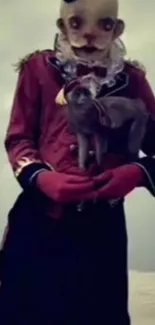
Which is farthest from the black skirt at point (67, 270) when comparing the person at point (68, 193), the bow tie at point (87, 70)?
the bow tie at point (87, 70)

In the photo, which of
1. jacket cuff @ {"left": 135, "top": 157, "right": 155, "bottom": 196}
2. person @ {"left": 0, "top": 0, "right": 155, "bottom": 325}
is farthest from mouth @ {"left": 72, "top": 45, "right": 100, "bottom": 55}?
jacket cuff @ {"left": 135, "top": 157, "right": 155, "bottom": 196}

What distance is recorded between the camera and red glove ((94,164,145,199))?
0.86 metres

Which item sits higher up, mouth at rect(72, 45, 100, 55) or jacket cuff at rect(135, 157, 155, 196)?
mouth at rect(72, 45, 100, 55)

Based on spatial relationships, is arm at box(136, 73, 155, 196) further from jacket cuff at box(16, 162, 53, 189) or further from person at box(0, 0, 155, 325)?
jacket cuff at box(16, 162, 53, 189)

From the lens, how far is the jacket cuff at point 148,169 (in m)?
0.89

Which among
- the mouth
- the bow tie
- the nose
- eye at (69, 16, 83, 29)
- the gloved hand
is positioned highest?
eye at (69, 16, 83, 29)

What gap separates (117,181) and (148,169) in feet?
0.18

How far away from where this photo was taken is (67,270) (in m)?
0.88

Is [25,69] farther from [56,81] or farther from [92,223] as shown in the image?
[92,223]

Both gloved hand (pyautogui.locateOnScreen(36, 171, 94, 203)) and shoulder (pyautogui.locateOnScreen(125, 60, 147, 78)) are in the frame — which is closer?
gloved hand (pyautogui.locateOnScreen(36, 171, 94, 203))

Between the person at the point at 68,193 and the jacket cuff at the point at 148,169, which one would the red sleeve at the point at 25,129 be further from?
the jacket cuff at the point at 148,169

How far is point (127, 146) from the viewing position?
2.95 feet

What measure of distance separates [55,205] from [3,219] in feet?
1.10

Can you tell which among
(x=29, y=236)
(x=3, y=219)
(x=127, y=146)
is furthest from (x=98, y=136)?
(x=3, y=219)
